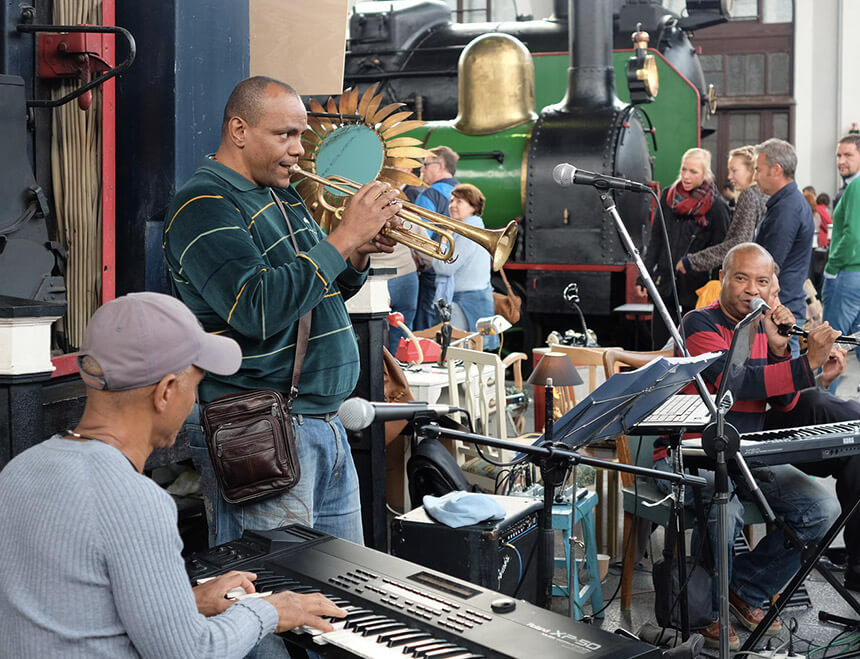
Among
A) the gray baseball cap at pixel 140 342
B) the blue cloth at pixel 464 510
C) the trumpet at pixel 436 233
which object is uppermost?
the trumpet at pixel 436 233

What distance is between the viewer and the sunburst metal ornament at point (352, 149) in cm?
362

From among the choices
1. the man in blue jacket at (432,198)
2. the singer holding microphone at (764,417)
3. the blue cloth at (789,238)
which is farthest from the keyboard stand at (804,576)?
the man in blue jacket at (432,198)

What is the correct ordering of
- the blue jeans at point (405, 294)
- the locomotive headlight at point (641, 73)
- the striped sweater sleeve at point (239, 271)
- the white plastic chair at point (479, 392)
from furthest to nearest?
the locomotive headlight at point (641, 73)
the blue jeans at point (405, 294)
the white plastic chair at point (479, 392)
the striped sweater sleeve at point (239, 271)

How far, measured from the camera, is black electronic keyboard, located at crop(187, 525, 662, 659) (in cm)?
166

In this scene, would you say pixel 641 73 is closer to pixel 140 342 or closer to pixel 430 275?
pixel 430 275

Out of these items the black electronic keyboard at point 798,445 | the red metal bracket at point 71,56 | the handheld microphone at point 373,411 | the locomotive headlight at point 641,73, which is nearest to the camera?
the handheld microphone at point 373,411

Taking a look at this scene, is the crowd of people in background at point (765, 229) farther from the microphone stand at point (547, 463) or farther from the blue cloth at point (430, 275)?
the microphone stand at point (547, 463)

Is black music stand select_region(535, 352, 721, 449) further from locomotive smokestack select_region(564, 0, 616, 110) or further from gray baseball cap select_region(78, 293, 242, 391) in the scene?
locomotive smokestack select_region(564, 0, 616, 110)

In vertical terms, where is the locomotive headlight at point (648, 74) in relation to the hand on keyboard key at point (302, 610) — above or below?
above

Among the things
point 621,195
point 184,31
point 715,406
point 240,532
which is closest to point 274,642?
point 240,532

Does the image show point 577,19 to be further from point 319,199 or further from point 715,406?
point 715,406

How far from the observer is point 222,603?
1.76m

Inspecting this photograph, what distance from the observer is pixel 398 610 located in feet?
5.89

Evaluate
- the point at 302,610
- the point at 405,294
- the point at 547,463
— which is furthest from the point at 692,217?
the point at 302,610
